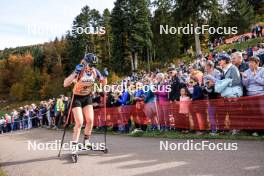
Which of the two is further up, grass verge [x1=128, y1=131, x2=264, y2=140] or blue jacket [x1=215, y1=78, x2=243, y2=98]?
blue jacket [x1=215, y1=78, x2=243, y2=98]

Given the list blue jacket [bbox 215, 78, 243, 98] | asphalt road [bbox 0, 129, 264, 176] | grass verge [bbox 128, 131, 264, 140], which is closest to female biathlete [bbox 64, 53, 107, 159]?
asphalt road [bbox 0, 129, 264, 176]

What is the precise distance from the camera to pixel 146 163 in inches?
319

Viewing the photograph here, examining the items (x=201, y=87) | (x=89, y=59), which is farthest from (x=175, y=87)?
(x=89, y=59)

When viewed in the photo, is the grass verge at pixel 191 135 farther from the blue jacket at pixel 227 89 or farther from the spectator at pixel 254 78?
→ the spectator at pixel 254 78

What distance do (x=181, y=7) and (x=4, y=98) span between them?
95246mm

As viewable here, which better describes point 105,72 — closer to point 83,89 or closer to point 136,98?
point 83,89

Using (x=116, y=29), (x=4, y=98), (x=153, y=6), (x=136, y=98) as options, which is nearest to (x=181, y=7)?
(x=153, y=6)

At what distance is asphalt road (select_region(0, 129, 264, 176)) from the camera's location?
7.14m

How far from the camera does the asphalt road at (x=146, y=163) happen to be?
7145 millimetres

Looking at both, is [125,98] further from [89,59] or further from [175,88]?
[89,59]

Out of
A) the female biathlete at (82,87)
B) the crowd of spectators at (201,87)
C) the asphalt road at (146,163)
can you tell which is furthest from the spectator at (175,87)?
the female biathlete at (82,87)

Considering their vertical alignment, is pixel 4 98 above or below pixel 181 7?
below

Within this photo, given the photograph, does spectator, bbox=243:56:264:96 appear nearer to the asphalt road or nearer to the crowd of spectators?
the crowd of spectators

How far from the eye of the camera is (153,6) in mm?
65188
